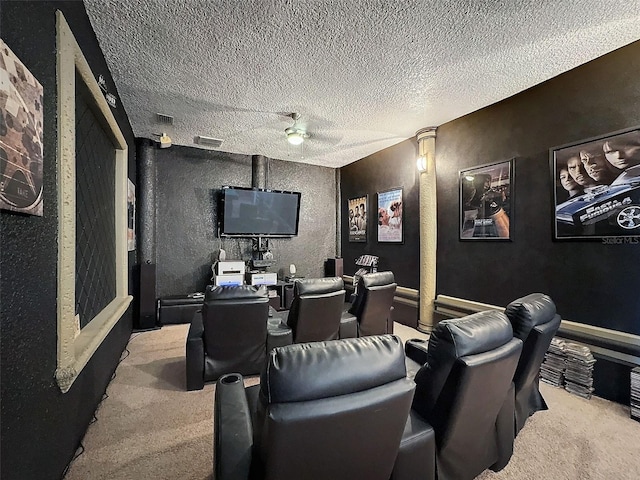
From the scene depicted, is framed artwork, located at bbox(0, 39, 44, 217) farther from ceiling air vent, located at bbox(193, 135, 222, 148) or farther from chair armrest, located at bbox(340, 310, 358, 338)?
ceiling air vent, located at bbox(193, 135, 222, 148)

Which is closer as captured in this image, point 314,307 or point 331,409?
point 331,409

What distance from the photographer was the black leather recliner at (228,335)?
2402 mm

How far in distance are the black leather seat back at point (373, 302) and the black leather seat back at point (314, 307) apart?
0.45 meters

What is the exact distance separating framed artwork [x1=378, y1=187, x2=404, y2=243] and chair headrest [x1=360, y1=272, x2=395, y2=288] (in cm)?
150

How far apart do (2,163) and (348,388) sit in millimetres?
1335

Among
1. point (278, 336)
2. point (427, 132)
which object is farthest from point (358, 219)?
point (278, 336)

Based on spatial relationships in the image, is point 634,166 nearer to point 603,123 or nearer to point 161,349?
point 603,123

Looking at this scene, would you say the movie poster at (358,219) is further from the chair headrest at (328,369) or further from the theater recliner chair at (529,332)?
the chair headrest at (328,369)

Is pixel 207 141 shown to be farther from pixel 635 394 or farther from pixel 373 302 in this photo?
pixel 635 394

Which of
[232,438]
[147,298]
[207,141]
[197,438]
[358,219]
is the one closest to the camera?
[232,438]

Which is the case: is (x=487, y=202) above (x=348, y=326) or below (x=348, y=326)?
above

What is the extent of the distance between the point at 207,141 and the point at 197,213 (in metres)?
1.29

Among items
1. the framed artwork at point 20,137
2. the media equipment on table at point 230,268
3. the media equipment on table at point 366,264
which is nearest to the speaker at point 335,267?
the media equipment on table at point 366,264

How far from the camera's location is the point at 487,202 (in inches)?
134
